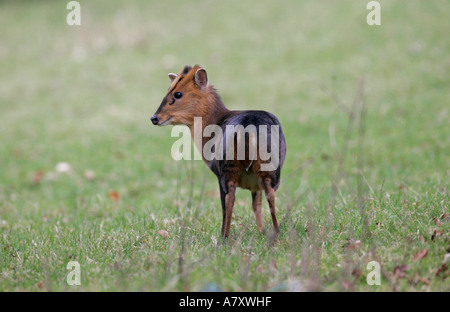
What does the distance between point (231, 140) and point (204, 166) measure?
5.97 meters

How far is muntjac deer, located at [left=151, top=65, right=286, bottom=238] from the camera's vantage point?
4188 millimetres

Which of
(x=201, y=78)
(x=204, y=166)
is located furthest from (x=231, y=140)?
(x=204, y=166)

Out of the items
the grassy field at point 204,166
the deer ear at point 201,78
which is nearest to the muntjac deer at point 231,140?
the deer ear at point 201,78

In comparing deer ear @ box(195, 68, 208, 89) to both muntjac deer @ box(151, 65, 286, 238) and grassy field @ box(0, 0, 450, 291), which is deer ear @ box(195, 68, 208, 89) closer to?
muntjac deer @ box(151, 65, 286, 238)

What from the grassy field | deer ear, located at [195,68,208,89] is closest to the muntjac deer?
deer ear, located at [195,68,208,89]

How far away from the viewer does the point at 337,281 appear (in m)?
3.54

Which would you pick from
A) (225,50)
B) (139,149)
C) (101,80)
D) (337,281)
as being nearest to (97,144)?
(139,149)

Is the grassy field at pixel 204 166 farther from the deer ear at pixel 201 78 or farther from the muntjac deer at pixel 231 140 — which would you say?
the deer ear at pixel 201 78

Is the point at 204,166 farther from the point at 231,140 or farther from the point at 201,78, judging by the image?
the point at 231,140

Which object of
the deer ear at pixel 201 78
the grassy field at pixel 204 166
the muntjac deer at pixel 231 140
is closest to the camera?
the grassy field at pixel 204 166

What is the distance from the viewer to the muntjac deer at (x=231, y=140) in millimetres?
4188

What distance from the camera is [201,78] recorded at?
16.7 feet

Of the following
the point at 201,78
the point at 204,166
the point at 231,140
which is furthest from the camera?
the point at 204,166
